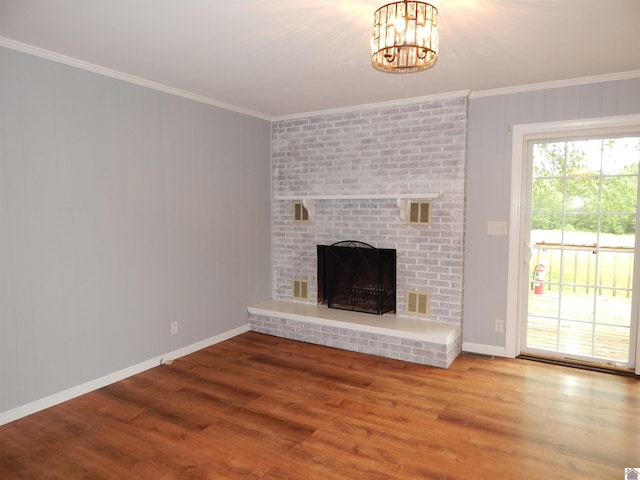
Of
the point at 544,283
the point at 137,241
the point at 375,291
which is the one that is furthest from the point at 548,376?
the point at 137,241

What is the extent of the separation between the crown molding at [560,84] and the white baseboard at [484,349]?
2.22 m

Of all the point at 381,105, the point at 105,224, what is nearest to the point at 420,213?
the point at 381,105

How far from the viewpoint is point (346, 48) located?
269 centimetres

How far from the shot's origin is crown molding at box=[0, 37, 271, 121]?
2639 millimetres

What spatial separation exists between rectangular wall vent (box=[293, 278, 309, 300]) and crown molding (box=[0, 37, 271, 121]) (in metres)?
1.93

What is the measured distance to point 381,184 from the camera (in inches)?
166

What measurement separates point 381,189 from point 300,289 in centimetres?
145

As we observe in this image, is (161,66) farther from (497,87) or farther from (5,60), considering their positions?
(497,87)

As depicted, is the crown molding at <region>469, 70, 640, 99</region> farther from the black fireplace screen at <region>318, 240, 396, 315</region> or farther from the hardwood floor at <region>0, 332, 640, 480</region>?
the hardwood floor at <region>0, 332, 640, 480</region>

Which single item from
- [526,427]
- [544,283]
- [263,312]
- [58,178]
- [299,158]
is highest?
[299,158]

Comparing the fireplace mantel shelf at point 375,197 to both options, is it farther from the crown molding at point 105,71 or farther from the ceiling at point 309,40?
the crown molding at point 105,71

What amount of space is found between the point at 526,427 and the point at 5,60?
153 inches

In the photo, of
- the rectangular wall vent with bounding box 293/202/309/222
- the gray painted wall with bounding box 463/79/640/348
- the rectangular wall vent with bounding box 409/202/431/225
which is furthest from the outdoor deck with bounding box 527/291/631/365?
the rectangular wall vent with bounding box 293/202/309/222

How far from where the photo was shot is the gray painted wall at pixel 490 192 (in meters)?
3.57
